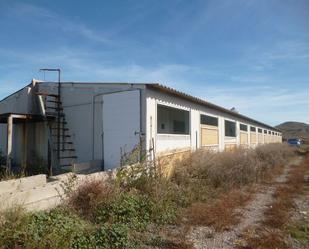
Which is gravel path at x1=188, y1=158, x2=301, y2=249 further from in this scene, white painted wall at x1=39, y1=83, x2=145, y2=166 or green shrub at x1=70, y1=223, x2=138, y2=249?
white painted wall at x1=39, y1=83, x2=145, y2=166

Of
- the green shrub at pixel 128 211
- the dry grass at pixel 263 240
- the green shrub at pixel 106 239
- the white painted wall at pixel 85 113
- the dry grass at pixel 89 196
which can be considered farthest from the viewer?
the white painted wall at pixel 85 113

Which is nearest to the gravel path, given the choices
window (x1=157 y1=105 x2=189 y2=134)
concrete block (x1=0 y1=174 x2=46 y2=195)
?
concrete block (x1=0 y1=174 x2=46 y2=195)

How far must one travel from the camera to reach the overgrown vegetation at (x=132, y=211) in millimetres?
5263

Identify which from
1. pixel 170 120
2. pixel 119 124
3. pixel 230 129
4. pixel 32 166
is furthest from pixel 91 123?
pixel 230 129

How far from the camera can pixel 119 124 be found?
1132cm

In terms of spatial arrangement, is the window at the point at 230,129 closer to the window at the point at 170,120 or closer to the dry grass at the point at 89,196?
the window at the point at 170,120

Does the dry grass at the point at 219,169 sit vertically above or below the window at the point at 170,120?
below

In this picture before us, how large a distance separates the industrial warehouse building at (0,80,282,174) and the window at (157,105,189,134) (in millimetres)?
2234

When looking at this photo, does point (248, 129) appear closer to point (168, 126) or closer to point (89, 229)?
point (168, 126)

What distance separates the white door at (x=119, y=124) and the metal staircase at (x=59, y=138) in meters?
1.93

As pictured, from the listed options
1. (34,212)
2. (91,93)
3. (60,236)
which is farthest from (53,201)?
(91,93)

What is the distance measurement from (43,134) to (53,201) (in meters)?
7.47

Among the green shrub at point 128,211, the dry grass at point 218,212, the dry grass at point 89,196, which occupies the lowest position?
the dry grass at point 218,212

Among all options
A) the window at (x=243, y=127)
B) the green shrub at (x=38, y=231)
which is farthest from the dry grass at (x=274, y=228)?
the window at (x=243, y=127)
